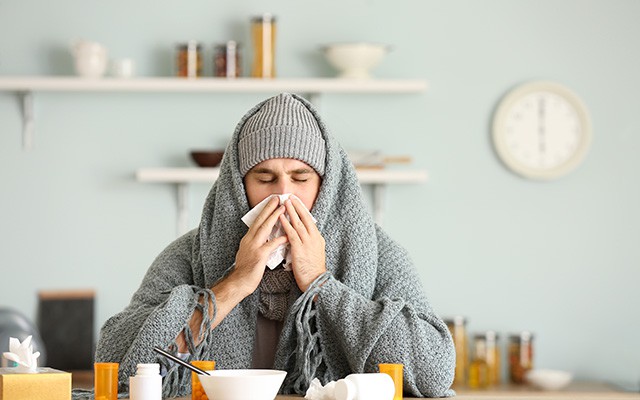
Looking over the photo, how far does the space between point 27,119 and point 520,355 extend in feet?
7.56

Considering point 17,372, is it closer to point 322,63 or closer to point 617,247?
point 322,63

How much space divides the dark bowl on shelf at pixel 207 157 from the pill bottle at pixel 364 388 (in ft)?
9.21

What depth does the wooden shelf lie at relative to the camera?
14.5ft

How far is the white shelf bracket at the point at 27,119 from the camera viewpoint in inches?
178

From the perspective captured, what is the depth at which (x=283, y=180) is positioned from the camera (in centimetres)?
231

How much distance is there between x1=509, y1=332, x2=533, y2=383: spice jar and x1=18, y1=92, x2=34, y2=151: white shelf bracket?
221cm

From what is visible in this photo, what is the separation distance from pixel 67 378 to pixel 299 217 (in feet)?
2.51

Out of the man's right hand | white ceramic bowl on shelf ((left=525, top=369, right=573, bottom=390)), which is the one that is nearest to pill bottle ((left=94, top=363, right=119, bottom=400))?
the man's right hand

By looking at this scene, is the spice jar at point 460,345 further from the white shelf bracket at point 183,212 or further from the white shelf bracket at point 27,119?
the white shelf bracket at point 27,119

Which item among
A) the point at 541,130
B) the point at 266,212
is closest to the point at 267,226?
the point at 266,212

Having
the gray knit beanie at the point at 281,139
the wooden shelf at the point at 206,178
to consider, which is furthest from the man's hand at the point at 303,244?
the wooden shelf at the point at 206,178

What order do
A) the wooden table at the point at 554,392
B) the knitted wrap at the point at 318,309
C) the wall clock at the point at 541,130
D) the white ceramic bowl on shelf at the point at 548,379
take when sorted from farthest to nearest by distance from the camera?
the wall clock at the point at 541,130, the white ceramic bowl on shelf at the point at 548,379, the wooden table at the point at 554,392, the knitted wrap at the point at 318,309

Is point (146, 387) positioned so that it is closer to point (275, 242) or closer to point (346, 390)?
point (346, 390)

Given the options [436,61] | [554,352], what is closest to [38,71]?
[436,61]
